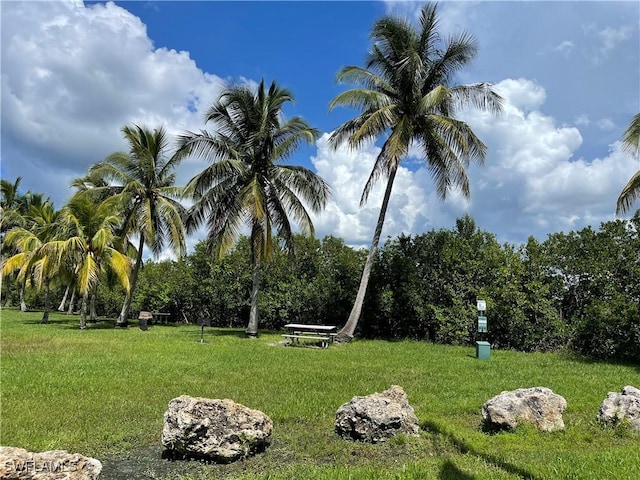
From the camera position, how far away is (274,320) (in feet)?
75.0

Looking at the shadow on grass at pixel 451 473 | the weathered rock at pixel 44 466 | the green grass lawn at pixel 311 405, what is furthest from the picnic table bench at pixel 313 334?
the weathered rock at pixel 44 466

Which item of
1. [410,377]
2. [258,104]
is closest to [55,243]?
[258,104]

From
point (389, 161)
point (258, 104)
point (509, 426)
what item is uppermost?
point (258, 104)

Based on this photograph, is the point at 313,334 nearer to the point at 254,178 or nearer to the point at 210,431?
the point at 254,178

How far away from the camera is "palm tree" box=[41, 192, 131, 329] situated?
62.4 feet

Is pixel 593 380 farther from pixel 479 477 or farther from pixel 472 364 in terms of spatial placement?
pixel 479 477

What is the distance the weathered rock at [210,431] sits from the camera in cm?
452

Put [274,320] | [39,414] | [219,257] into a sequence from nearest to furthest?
→ [39,414]
[219,257]
[274,320]

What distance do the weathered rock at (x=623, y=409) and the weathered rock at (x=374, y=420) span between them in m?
2.50

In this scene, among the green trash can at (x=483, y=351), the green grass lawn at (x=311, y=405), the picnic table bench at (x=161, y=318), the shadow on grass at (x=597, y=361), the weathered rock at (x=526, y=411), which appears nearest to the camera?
the green grass lawn at (x=311, y=405)

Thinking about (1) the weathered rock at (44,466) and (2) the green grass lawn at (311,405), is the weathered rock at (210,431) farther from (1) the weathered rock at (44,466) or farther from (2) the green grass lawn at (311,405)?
(1) the weathered rock at (44,466)

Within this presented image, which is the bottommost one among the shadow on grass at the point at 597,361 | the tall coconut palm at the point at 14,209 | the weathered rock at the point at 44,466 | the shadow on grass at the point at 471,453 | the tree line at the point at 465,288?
the shadow on grass at the point at 471,453

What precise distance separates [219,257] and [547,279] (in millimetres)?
11756

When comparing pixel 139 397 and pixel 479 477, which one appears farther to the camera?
pixel 139 397
